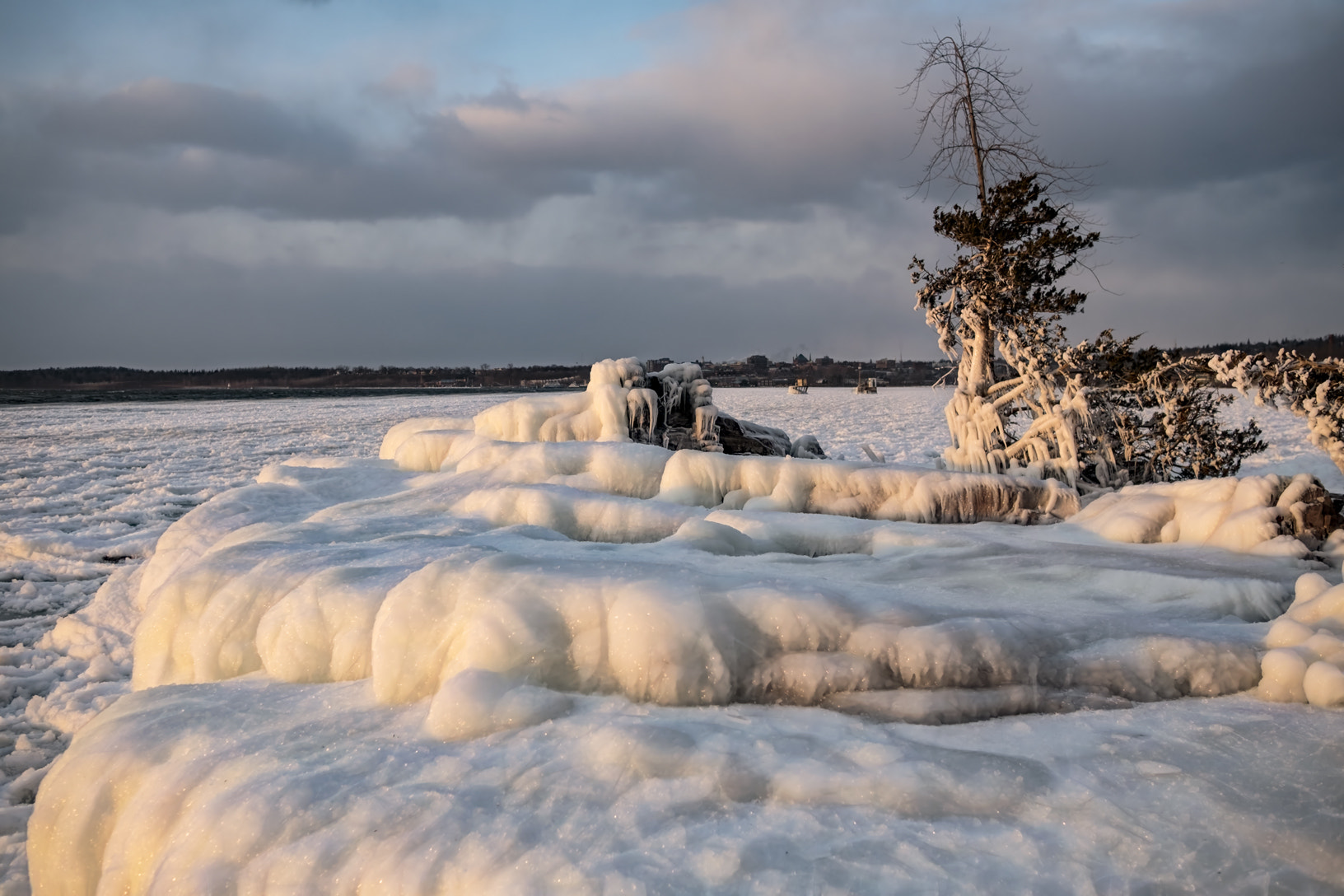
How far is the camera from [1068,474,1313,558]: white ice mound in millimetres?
5441

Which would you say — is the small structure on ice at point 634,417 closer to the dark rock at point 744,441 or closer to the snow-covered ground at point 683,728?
the dark rock at point 744,441

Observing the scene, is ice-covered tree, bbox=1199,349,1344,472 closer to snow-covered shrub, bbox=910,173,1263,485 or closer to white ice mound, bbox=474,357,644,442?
snow-covered shrub, bbox=910,173,1263,485

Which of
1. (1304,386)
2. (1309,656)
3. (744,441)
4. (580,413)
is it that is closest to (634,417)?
(580,413)

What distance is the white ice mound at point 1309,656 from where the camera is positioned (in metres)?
3.03

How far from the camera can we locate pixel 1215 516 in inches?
228

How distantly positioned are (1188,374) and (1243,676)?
5386 millimetres

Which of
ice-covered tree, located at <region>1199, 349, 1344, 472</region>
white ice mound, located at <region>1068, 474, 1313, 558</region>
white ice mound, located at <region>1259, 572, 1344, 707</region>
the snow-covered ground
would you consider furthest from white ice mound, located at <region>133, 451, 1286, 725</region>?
ice-covered tree, located at <region>1199, 349, 1344, 472</region>

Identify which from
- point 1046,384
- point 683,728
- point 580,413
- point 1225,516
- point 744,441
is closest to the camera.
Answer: point 683,728

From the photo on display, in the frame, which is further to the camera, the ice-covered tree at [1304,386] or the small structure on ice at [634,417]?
the small structure on ice at [634,417]

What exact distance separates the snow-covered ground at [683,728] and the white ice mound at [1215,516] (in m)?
0.26

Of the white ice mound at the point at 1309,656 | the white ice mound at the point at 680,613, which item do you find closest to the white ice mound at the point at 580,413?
the white ice mound at the point at 680,613

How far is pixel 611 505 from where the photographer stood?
6.28 meters

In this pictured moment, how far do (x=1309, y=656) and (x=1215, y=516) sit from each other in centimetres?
301

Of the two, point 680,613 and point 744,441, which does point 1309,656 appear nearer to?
point 680,613
